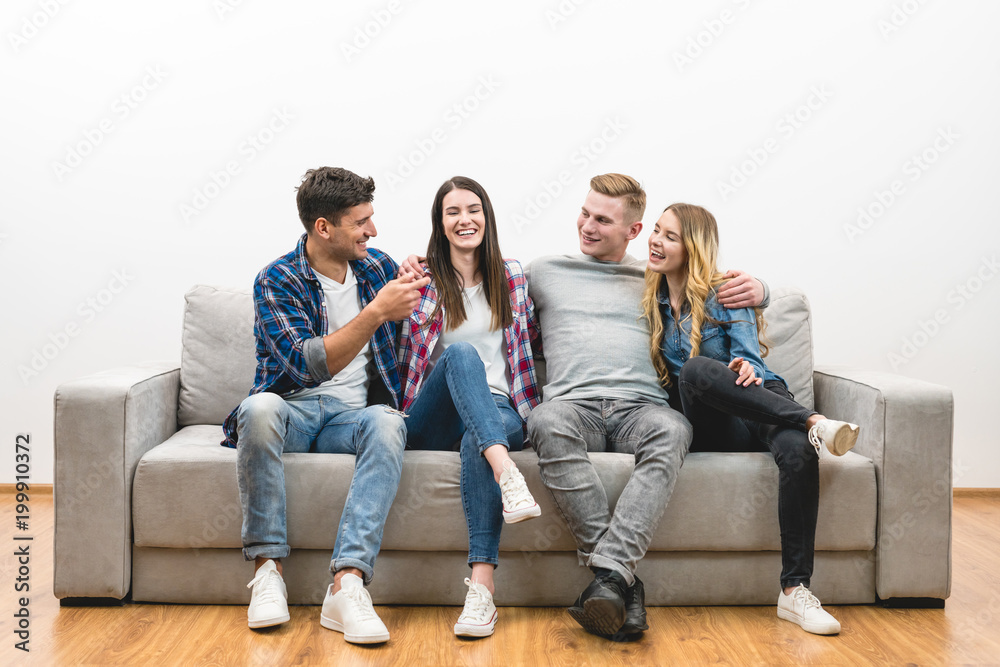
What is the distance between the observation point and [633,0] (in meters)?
2.89

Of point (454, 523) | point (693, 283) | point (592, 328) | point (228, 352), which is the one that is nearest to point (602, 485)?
point (454, 523)

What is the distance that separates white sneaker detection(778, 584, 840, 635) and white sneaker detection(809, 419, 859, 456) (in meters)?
0.32

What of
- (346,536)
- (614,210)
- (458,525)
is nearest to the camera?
(346,536)

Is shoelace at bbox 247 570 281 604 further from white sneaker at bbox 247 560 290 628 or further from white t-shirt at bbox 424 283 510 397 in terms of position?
white t-shirt at bbox 424 283 510 397

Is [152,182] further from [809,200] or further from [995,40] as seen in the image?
[995,40]

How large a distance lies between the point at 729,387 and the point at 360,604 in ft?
3.08

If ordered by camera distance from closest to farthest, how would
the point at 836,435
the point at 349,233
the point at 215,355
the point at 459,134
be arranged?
the point at 836,435
the point at 349,233
the point at 215,355
the point at 459,134

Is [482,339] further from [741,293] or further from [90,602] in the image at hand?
[90,602]

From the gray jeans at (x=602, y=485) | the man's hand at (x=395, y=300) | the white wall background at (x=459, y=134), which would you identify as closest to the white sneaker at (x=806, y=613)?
the gray jeans at (x=602, y=485)

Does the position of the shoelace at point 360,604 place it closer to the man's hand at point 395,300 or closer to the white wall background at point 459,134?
the man's hand at point 395,300

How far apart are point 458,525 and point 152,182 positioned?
1.92 m

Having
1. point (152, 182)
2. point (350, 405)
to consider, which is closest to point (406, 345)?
point (350, 405)

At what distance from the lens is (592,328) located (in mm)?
2057

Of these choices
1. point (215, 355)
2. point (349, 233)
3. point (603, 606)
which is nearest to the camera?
point (603, 606)
